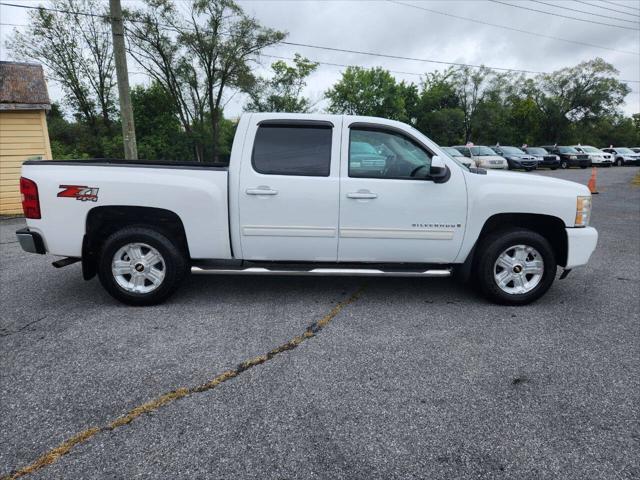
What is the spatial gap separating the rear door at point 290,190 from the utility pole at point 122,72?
812cm

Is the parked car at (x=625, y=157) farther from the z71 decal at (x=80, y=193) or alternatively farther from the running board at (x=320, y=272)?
the z71 decal at (x=80, y=193)

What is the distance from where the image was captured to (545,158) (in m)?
30.5

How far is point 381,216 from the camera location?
4.16 metres

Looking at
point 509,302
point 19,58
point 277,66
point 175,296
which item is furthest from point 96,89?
point 509,302

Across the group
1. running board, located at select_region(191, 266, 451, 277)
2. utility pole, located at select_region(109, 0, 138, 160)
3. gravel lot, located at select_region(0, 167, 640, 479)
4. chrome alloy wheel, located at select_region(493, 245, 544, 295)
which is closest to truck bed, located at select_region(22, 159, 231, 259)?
running board, located at select_region(191, 266, 451, 277)

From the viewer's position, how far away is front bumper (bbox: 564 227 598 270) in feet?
14.0

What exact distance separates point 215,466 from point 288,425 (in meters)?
0.48

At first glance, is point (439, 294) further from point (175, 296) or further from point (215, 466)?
point (215, 466)

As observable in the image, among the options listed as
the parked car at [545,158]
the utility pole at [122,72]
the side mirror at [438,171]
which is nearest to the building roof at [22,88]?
the utility pole at [122,72]

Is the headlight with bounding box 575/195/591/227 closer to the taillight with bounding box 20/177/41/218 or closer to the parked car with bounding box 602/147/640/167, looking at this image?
the taillight with bounding box 20/177/41/218

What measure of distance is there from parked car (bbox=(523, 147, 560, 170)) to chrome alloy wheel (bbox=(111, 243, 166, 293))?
103ft

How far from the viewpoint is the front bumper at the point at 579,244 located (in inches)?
168

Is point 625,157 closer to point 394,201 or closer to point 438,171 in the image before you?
point 438,171

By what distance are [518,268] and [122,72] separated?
10.8m
